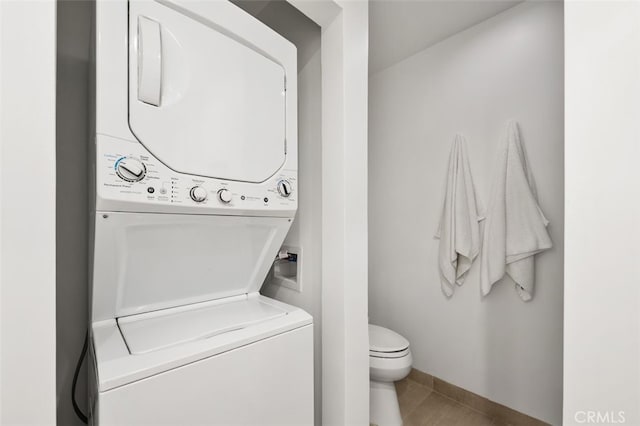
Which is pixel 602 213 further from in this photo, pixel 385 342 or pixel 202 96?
pixel 385 342

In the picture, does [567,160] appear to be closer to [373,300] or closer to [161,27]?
[161,27]

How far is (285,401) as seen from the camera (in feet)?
3.30

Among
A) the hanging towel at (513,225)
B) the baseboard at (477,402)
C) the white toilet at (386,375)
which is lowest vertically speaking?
the baseboard at (477,402)

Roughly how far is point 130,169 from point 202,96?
33 centimetres

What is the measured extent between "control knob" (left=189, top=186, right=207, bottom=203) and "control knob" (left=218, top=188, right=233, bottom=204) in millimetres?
52

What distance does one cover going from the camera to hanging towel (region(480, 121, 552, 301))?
170 centimetres

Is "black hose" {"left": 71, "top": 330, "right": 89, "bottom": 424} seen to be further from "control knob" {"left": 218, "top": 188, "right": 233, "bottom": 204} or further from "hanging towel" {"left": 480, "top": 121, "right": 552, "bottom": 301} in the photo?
"hanging towel" {"left": 480, "top": 121, "right": 552, "bottom": 301}

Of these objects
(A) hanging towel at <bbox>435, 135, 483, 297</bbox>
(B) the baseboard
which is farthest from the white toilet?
(A) hanging towel at <bbox>435, 135, 483, 297</bbox>

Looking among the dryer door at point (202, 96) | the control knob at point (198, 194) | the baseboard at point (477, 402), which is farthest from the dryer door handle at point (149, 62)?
the baseboard at point (477, 402)

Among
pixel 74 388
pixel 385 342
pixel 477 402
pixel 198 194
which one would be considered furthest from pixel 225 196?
pixel 477 402

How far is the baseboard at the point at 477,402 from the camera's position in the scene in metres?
1.78

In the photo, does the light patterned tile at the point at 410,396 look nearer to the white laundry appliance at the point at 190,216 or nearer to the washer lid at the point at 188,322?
Answer: the white laundry appliance at the point at 190,216
